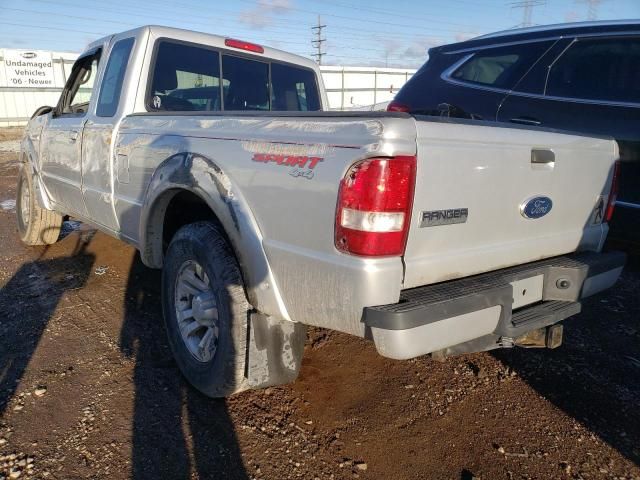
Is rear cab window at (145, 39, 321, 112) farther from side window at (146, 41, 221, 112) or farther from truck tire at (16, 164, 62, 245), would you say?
truck tire at (16, 164, 62, 245)

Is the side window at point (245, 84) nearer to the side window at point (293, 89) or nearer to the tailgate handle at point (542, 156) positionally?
the side window at point (293, 89)

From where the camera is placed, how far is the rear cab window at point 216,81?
11.5 feet

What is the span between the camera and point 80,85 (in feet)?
15.2

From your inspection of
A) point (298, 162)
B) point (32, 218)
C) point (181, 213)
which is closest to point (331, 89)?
point (32, 218)

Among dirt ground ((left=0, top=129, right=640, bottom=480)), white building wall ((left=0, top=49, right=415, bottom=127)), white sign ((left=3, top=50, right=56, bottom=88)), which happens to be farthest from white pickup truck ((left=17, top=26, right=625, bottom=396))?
white sign ((left=3, top=50, right=56, bottom=88))

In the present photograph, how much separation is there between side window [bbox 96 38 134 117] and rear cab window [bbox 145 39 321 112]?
0.25 m

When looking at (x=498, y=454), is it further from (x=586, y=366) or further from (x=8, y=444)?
(x=8, y=444)

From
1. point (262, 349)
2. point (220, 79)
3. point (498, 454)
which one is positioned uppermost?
point (220, 79)

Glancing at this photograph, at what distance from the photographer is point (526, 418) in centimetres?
261

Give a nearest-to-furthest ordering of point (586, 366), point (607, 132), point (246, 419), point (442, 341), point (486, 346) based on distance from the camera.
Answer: point (442, 341) < point (486, 346) < point (246, 419) < point (586, 366) < point (607, 132)

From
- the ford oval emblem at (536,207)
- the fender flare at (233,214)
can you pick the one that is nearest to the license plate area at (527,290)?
the ford oval emblem at (536,207)

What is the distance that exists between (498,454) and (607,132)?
98.5 inches

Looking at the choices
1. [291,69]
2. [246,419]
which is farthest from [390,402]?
[291,69]

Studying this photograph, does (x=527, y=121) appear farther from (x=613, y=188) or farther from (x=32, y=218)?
(x=32, y=218)
